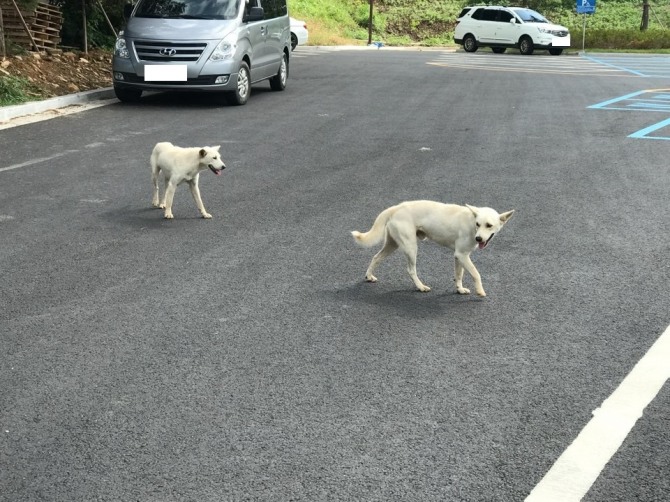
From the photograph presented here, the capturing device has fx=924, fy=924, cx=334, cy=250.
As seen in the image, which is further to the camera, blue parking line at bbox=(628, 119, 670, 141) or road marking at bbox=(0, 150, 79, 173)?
blue parking line at bbox=(628, 119, 670, 141)

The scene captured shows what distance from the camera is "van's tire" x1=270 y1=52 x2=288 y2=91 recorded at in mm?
17656

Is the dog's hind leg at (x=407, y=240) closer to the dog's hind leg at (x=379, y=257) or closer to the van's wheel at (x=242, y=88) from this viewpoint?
the dog's hind leg at (x=379, y=257)

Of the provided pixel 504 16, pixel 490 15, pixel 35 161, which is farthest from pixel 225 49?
pixel 490 15

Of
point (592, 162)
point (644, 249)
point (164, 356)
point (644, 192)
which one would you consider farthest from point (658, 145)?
point (164, 356)

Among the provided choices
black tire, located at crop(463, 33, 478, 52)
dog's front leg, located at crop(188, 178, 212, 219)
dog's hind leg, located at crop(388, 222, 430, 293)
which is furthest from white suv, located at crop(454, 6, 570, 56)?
dog's hind leg, located at crop(388, 222, 430, 293)

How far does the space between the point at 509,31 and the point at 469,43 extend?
7.39 ft

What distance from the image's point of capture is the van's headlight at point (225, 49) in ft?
48.6

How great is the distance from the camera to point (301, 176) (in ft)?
32.8

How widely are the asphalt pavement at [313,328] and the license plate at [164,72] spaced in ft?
11.1

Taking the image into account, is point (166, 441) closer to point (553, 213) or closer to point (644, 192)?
point (553, 213)

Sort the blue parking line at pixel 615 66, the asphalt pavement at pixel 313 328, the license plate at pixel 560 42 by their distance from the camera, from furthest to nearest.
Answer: the license plate at pixel 560 42 → the blue parking line at pixel 615 66 → the asphalt pavement at pixel 313 328

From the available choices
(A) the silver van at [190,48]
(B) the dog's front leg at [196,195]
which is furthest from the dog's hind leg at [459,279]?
(A) the silver van at [190,48]

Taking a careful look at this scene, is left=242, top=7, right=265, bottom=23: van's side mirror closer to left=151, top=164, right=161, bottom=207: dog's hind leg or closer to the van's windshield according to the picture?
the van's windshield

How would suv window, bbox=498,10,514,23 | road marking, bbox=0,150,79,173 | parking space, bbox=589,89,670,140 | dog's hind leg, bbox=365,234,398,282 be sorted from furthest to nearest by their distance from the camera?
1. suv window, bbox=498,10,514,23
2. parking space, bbox=589,89,670,140
3. road marking, bbox=0,150,79,173
4. dog's hind leg, bbox=365,234,398,282
